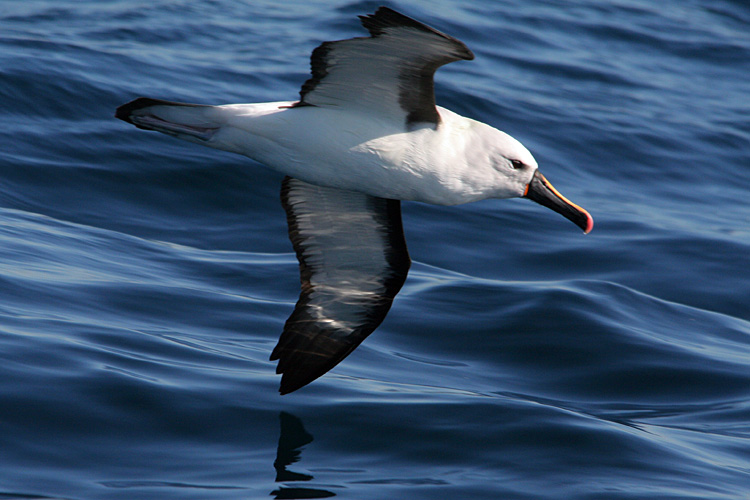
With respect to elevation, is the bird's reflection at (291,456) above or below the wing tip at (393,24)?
below

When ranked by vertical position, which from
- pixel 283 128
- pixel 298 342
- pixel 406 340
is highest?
pixel 283 128

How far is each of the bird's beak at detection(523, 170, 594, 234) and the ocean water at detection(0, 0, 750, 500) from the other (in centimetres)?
192

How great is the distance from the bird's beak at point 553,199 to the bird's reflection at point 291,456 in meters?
2.78

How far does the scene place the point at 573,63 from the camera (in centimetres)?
2378

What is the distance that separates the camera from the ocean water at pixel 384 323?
791cm

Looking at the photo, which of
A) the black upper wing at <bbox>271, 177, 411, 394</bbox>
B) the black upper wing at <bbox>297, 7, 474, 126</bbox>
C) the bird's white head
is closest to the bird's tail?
the black upper wing at <bbox>297, 7, 474, 126</bbox>

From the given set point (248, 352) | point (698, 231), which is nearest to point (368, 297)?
point (248, 352)

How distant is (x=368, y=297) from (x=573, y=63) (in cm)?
1635

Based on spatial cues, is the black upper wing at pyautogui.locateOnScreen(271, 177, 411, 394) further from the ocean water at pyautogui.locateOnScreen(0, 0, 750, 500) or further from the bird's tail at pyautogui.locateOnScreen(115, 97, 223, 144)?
the bird's tail at pyautogui.locateOnScreen(115, 97, 223, 144)

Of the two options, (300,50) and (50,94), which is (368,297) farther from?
(300,50)

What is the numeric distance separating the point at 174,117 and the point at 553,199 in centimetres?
310

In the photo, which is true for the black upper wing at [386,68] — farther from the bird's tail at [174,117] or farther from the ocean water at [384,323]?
the ocean water at [384,323]

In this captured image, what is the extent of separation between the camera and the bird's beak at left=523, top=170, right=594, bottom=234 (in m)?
7.82

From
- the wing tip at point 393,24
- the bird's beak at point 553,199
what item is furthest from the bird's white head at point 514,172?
the wing tip at point 393,24
